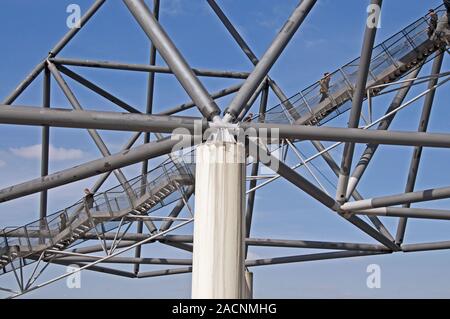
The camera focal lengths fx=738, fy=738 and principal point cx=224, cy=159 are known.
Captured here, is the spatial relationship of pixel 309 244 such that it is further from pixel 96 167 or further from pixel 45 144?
pixel 96 167

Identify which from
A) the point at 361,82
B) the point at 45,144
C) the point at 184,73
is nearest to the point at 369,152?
the point at 361,82

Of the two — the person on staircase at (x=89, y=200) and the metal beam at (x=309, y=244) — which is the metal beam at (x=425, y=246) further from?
the person on staircase at (x=89, y=200)

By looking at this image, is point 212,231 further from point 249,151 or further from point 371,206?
point 371,206

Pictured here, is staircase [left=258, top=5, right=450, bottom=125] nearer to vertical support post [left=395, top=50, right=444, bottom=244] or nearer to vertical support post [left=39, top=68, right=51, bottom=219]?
vertical support post [left=395, top=50, right=444, bottom=244]

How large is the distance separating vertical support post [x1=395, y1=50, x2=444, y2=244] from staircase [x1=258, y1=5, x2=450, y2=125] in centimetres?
58

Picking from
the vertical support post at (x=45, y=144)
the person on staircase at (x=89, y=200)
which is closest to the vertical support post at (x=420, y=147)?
the person on staircase at (x=89, y=200)

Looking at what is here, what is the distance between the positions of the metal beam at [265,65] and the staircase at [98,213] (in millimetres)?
10503

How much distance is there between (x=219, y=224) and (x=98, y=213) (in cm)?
1339

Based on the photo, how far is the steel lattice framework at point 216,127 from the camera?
12.6 m

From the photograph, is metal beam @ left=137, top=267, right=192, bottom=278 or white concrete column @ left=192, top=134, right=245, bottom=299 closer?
white concrete column @ left=192, top=134, right=245, bottom=299

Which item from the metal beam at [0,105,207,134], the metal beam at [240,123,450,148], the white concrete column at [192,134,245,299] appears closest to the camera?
the white concrete column at [192,134,245,299]

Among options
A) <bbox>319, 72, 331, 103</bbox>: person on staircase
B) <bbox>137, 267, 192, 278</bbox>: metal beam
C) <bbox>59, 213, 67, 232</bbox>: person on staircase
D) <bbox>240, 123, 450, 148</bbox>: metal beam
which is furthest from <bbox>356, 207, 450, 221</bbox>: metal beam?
<bbox>137, 267, 192, 278</bbox>: metal beam

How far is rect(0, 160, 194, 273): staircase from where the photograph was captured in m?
23.8
